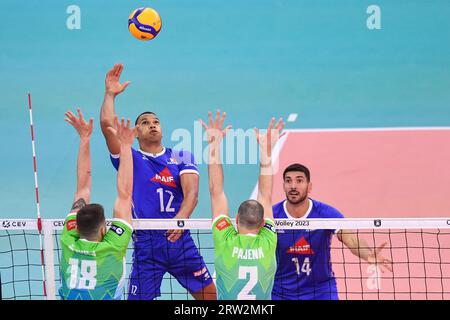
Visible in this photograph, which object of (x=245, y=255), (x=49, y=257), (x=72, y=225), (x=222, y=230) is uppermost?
(x=72, y=225)

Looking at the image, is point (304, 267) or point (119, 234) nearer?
point (119, 234)

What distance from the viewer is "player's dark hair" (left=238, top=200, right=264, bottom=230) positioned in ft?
27.2

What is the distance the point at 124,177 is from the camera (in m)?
8.75

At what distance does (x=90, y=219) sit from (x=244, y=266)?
1.49 metres

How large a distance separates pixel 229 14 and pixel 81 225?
11000 millimetres

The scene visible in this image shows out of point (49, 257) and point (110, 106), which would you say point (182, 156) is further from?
point (49, 257)

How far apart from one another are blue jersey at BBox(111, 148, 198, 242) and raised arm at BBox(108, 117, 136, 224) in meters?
1.37

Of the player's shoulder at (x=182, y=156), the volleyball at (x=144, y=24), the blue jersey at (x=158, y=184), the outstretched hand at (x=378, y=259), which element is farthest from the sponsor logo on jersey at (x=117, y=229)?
the volleyball at (x=144, y=24)

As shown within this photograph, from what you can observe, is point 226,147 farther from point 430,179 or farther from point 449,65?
point 449,65

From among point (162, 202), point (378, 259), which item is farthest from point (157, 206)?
point (378, 259)

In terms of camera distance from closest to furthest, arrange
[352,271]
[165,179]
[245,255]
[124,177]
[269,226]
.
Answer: [245,255]
[269,226]
[124,177]
[165,179]
[352,271]

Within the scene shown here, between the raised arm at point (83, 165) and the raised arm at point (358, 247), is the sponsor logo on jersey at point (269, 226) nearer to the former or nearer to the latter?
the raised arm at point (358, 247)

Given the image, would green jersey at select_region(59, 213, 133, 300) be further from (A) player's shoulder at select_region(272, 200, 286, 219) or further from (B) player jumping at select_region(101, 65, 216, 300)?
(A) player's shoulder at select_region(272, 200, 286, 219)
